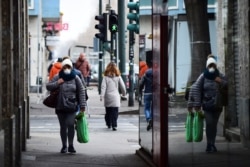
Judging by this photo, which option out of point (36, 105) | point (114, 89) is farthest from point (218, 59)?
point (36, 105)

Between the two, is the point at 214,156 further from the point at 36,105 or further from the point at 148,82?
the point at 36,105

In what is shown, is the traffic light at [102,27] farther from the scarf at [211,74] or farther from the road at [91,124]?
the scarf at [211,74]

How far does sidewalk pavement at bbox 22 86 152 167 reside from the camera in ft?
38.1

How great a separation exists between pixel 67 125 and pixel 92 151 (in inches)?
33.7

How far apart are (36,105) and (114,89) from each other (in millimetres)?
11379

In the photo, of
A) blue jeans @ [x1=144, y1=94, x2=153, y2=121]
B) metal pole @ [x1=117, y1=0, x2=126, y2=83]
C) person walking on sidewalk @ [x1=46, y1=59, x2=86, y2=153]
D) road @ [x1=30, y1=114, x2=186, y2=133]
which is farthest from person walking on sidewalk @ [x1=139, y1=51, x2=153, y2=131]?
metal pole @ [x1=117, y1=0, x2=126, y2=83]

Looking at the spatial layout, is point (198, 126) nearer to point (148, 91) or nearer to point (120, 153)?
point (148, 91)

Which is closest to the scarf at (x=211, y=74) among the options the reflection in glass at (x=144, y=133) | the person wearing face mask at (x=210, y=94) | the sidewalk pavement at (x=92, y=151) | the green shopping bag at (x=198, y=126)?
the person wearing face mask at (x=210, y=94)

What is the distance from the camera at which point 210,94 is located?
22.3ft

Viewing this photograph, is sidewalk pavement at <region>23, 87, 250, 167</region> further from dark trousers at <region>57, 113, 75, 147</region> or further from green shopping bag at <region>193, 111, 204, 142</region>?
dark trousers at <region>57, 113, 75, 147</region>

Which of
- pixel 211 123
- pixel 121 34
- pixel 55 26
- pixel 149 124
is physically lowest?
pixel 149 124

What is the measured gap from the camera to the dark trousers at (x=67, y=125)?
12.8 metres

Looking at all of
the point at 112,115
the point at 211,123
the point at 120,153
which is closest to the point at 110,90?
the point at 112,115

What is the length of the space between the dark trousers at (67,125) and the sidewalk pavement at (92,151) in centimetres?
33
